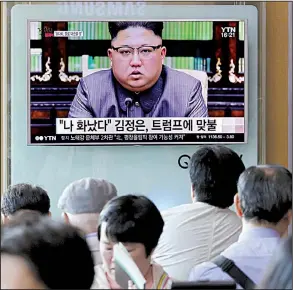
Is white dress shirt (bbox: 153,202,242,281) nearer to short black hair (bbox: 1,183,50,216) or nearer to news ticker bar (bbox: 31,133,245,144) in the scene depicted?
news ticker bar (bbox: 31,133,245,144)

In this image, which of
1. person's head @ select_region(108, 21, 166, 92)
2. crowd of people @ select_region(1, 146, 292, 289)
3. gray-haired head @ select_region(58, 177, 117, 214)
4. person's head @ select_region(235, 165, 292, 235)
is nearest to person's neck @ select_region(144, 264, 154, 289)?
crowd of people @ select_region(1, 146, 292, 289)

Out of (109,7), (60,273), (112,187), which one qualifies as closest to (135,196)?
(112,187)

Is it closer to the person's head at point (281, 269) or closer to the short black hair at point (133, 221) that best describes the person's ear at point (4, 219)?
the short black hair at point (133, 221)

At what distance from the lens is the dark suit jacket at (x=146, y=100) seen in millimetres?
2678

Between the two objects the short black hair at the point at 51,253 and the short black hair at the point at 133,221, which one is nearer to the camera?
the short black hair at the point at 51,253

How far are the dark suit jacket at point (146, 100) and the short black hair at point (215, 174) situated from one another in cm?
14

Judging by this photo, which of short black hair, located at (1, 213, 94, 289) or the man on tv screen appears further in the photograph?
the man on tv screen

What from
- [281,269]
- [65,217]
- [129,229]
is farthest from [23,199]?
[281,269]

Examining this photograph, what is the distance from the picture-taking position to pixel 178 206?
2.67 m

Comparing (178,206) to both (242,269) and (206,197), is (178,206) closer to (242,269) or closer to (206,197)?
(206,197)

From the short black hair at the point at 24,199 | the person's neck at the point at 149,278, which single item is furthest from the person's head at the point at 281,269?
the short black hair at the point at 24,199

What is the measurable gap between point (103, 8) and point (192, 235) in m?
0.81

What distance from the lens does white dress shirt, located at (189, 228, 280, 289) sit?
2682mm

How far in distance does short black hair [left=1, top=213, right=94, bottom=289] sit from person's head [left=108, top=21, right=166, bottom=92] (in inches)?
23.5
